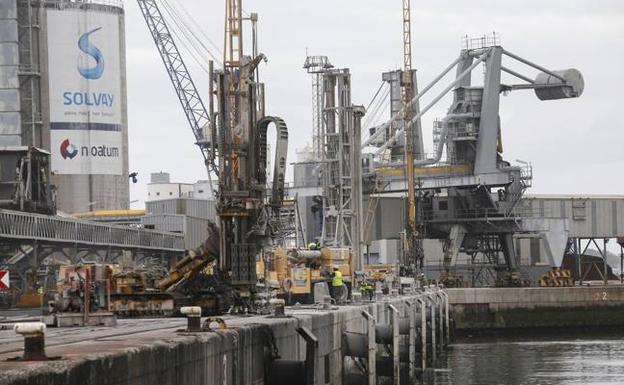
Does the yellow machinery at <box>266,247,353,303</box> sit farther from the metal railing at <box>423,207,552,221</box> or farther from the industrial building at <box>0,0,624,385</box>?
the metal railing at <box>423,207,552,221</box>

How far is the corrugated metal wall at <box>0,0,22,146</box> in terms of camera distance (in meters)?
140

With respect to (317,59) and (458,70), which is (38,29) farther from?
(458,70)

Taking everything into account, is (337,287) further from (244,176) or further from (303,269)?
(244,176)

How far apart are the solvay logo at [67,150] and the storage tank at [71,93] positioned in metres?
0.10

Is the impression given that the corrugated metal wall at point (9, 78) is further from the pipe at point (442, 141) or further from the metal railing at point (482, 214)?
the metal railing at point (482, 214)

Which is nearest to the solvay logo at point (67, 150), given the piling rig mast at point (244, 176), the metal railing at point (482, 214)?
the metal railing at point (482, 214)

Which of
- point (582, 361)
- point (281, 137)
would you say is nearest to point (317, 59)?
point (582, 361)

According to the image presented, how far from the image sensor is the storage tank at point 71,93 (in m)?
143

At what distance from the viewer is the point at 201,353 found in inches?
1093

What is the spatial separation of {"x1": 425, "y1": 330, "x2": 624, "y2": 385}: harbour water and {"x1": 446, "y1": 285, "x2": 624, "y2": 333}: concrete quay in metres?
8.99

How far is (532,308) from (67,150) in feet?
168

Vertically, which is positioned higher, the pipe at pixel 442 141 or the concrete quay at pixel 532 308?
the pipe at pixel 442 141

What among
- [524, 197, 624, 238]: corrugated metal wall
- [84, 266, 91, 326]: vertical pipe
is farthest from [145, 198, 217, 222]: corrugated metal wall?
[84, 266, 91, 326]: vertical pipe

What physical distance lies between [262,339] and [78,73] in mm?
114054
